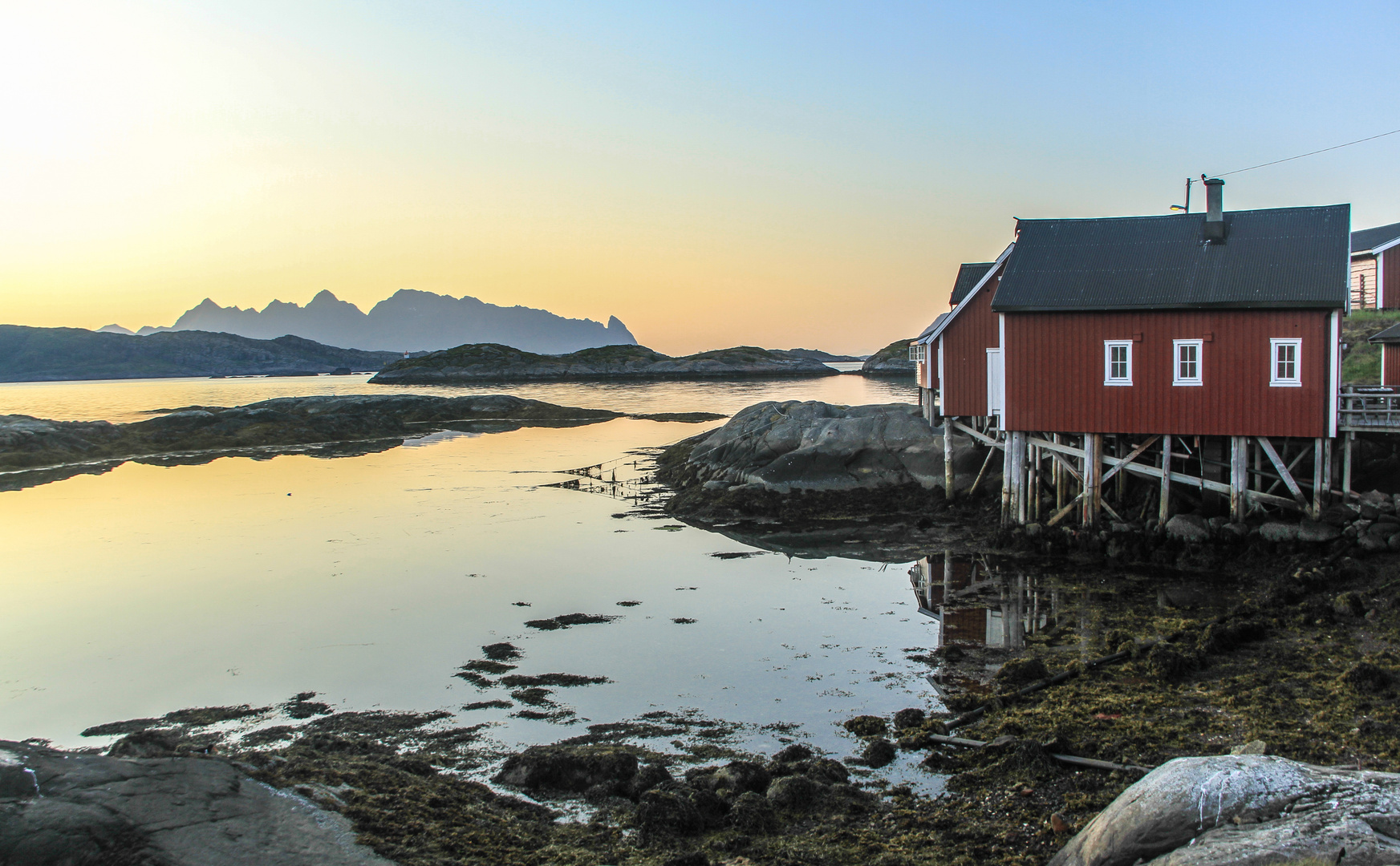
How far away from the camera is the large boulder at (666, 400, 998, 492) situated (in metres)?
25.8

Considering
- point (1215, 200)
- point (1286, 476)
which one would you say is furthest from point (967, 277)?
point (1286, 476)

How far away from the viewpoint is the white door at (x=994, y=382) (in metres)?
22.0

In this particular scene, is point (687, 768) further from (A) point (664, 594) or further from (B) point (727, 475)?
(B) point (727, 475)

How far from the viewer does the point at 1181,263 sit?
19516mm

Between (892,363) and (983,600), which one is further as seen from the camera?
(892,363)

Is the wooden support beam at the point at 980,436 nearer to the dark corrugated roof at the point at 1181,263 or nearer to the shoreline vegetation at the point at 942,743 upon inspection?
the dark corrugated roof at the point at 1181,263

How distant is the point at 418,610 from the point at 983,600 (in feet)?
35.9

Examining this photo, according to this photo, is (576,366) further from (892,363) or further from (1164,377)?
(1164,377)

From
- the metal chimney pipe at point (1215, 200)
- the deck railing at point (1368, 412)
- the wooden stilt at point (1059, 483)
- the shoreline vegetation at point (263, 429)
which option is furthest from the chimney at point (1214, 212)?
the shoreline vegetation at point (263, 429)

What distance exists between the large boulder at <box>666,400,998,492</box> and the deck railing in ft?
30.1

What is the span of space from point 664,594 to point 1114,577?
29.9 feet

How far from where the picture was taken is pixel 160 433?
49562mm

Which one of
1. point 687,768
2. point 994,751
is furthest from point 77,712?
point 994,751

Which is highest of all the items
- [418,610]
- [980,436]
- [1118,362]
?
[1118,362]
